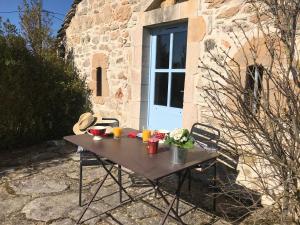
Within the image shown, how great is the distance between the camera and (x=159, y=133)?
10.1ft

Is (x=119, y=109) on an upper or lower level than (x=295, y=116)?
lower

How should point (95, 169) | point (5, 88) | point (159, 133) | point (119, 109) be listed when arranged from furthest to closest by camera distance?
point (119, 109) → point (5, 88) → point (95, 169) → point (159, 133)

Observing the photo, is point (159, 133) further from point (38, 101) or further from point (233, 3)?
point (38, 101)

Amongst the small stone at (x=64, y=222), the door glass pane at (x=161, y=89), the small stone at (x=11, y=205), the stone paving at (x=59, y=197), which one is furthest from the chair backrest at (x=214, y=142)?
the small stone at (x=11, y=205)

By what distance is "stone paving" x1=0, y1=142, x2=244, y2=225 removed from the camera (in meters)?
3.01

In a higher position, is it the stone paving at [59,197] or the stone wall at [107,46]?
the stone wall at [107,46]

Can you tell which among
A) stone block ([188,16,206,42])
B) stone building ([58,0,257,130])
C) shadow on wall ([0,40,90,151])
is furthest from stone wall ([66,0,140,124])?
stone block ([188,16,206,42])

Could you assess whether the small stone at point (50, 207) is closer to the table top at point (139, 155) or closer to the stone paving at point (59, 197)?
the stone paving at point (59, 197)

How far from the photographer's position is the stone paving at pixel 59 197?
3.01 metres

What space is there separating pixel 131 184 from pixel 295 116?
244 cm

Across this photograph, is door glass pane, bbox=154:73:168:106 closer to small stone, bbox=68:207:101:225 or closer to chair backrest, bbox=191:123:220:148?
chair backrest, bbox=191:123:220:148

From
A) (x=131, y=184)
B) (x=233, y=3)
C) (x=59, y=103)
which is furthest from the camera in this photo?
(x=59, y=103)

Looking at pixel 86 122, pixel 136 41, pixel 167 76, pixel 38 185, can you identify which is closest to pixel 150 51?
pixel 136 41

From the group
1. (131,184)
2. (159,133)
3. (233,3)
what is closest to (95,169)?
(131,184)
